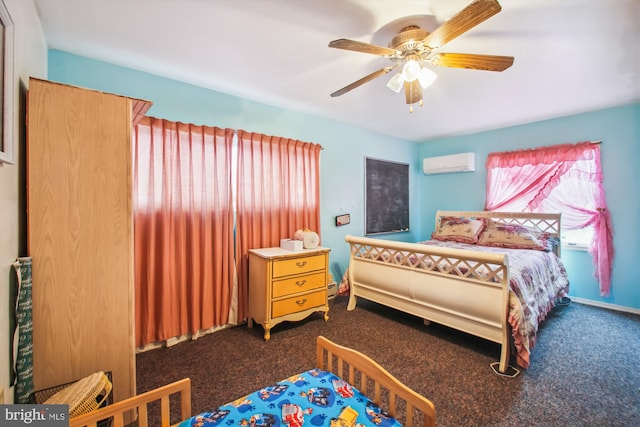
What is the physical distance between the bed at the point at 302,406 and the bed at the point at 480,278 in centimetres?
141

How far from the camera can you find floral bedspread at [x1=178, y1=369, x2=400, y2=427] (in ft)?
2.89

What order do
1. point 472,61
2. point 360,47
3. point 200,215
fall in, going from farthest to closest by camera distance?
point 200,215
point 472,61
point 360,47

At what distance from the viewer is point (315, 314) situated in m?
2.97

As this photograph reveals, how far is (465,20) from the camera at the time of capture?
1275mm

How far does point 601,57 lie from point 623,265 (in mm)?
2435

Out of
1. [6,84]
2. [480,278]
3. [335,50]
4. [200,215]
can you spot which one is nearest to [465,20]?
[335,50]

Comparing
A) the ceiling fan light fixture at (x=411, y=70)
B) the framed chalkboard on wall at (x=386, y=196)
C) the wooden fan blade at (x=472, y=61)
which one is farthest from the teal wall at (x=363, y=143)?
the wooden fan blade at (x=472, y=61)

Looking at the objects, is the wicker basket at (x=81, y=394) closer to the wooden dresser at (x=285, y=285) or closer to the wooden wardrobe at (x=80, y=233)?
the wooden wardrobe at (x=80, y=233)

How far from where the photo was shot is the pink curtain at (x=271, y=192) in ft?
8.80

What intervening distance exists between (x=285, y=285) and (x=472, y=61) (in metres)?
2.21

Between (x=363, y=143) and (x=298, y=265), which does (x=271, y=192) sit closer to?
(x=298, y=265)

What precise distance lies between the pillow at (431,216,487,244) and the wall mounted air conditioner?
85 cm

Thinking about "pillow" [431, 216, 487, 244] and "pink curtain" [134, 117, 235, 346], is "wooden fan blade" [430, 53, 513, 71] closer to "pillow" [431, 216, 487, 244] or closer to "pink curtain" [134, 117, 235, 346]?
"pink curtain" [134, 117, 235, 346]

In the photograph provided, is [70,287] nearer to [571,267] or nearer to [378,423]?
[378,423]
